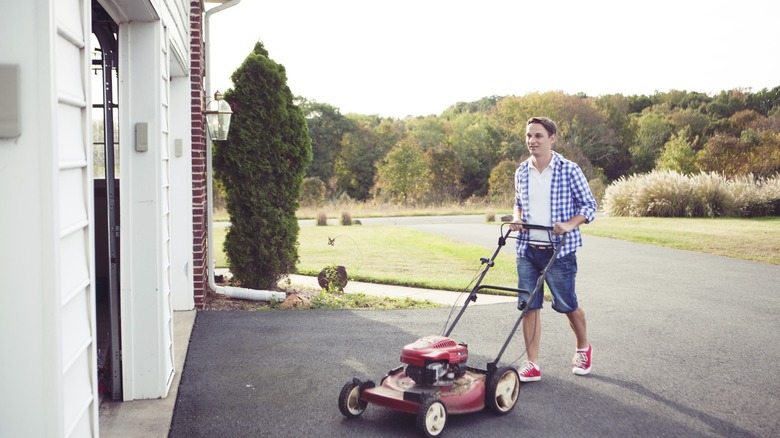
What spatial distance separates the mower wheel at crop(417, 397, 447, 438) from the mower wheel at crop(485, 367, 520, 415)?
427 mm

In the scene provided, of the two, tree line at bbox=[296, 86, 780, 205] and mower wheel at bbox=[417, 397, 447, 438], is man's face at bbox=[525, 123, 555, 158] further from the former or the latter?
tree line at bbox=[296, 86, 780, 205]

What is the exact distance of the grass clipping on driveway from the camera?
11.2 meters

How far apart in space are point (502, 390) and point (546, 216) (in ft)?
4.54

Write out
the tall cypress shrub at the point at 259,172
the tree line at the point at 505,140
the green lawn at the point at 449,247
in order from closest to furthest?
the tall cypress shrub at the point at 259,172, the green lawn at the point at 449,247, the tree line at the point at 505,140

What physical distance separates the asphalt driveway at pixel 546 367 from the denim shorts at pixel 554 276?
2.00ft

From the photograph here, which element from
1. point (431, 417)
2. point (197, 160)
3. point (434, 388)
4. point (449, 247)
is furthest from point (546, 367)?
point (449, 247)

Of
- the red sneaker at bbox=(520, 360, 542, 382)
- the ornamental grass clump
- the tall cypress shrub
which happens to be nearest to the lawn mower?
the red sneaker at bbox=(520, 360, 542, 382)

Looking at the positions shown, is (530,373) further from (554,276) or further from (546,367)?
(554,276)

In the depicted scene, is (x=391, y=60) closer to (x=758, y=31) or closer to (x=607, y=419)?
(x=758, y=31)

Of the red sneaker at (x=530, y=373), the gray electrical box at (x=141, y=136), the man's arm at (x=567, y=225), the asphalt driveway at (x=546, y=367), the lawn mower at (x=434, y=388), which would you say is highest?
the gray electrical box at (x=141, y=136)

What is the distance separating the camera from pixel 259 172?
9.25 metres

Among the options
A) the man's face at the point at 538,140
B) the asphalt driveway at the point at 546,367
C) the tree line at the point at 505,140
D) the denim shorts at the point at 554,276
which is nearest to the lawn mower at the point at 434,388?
the asphalt driveway at the point at 546,367

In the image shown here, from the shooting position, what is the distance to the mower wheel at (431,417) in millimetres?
4375

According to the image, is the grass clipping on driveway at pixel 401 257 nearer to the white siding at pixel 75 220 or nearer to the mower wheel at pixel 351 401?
the mower wheel at pixel 351 401
